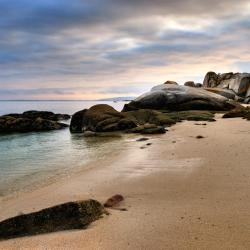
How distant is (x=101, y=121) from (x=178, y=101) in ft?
31.4

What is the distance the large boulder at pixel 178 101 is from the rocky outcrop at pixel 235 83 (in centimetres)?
1191

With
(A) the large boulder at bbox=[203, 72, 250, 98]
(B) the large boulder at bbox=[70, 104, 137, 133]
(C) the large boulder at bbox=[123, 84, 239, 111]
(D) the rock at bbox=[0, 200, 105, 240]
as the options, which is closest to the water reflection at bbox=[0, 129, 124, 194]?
(D) the rock at bbox=[0, 200, 105, 240]

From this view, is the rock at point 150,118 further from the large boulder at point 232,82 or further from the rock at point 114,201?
the large boulder at point 232,82

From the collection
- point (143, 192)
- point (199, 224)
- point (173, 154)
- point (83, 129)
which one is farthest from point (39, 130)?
point (199, 224)

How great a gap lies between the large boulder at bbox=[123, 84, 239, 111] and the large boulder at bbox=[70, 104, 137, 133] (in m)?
5.71

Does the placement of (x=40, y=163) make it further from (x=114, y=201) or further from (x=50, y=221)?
(x=50, y=221)

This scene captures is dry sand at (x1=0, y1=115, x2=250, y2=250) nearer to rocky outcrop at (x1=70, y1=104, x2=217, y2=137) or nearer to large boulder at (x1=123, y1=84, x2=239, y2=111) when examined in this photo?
rocky outcrop at (x1=70, y1=104, x2=217, y2=137)

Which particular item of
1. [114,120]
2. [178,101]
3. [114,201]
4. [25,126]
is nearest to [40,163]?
[114,201]

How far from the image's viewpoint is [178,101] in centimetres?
2867

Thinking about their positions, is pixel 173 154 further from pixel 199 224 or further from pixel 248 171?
pixel 199 224

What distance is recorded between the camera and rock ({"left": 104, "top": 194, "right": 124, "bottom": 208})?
18.1ft

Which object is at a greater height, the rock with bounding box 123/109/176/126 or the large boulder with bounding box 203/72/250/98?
the large boulder with bounding box 203/72/250/98

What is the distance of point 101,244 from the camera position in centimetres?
401

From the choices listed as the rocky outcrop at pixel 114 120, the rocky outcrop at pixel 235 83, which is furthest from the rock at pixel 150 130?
the rocky outcrop at pixel 235 83
